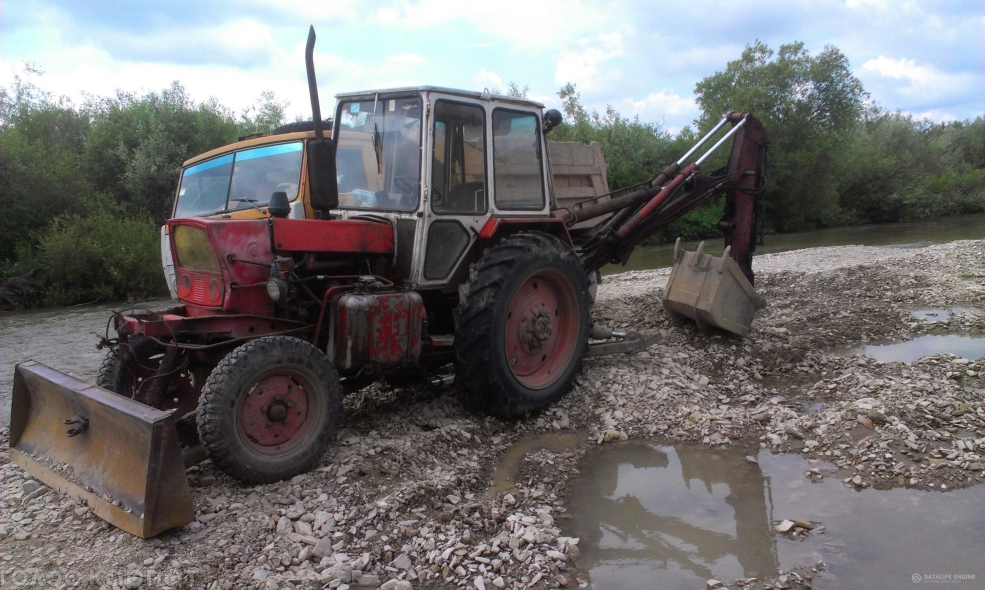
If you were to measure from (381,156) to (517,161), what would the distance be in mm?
1104

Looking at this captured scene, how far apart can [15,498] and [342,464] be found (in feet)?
5.98

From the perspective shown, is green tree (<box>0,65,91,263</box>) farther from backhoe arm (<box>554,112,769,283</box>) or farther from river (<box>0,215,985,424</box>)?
backhoe arm (<box>554,112,769,283</box>)

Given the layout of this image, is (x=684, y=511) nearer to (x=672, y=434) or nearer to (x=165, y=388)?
(x=672, y=434)

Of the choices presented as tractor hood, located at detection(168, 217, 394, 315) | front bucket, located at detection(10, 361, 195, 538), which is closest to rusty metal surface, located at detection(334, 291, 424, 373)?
tractor hood, located at detection(168, 217, 394, 315)

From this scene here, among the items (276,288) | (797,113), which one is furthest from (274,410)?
(797,113)

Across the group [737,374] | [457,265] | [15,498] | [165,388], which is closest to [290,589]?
[165,388]

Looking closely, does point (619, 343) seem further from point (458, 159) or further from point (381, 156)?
point (381, 156)

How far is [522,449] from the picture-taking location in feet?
15.0

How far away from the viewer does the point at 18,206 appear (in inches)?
617

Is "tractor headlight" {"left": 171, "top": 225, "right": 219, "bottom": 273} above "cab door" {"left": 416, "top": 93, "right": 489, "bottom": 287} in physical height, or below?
below

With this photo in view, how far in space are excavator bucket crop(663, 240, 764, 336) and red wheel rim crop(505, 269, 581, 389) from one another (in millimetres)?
1497

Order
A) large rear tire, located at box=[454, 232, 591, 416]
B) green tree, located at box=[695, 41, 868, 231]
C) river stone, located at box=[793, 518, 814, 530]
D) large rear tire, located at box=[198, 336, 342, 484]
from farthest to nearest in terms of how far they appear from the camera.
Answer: green tree, located at box=[695, 41, 868, 231] < large rear tire, located at box=[454, 232, 591, 416] < large rear tire, located at box=[198, 336, 342, 484] < river stone, located at box=[793, 518, 814, 530]

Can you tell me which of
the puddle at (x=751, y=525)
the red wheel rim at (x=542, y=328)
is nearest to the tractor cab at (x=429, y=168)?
the red wheel rim at (x=542, y=328)

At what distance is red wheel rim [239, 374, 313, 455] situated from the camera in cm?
368
